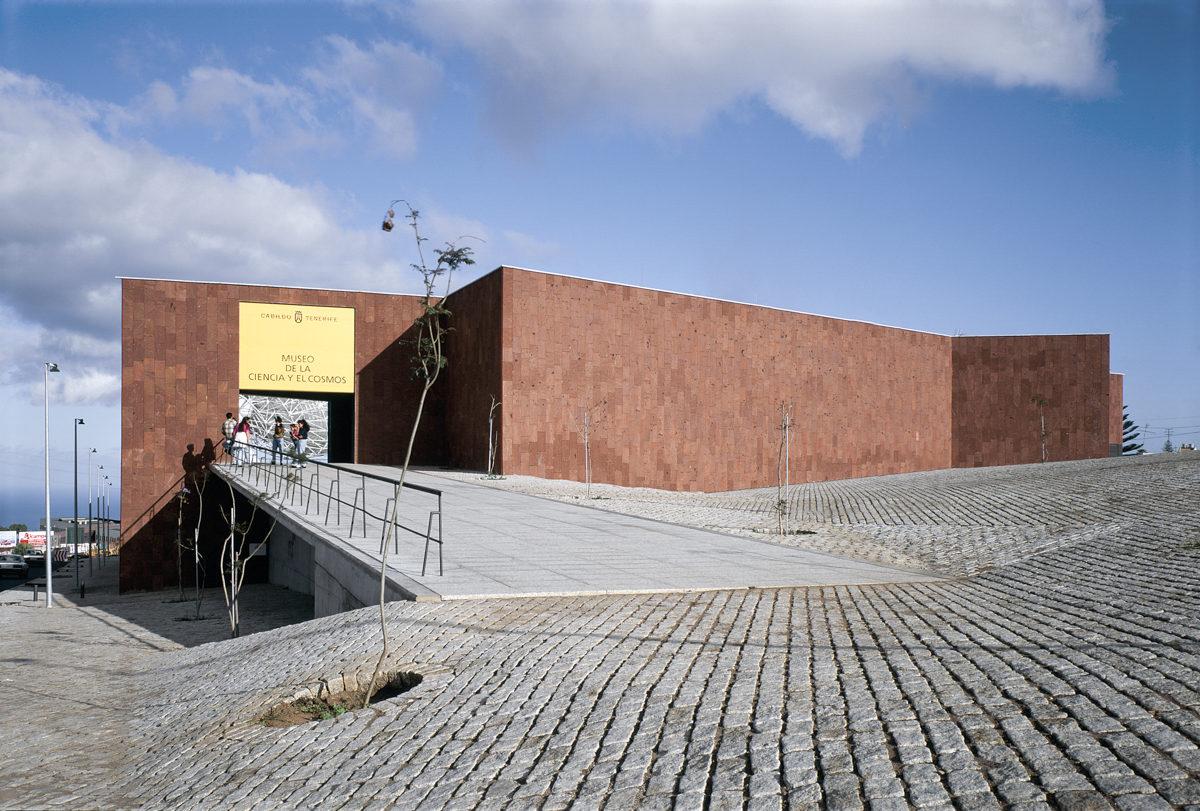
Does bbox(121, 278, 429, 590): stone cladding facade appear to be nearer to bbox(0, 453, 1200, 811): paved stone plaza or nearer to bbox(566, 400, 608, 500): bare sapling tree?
bbox(566, 400, 608, 500): bare sapling tree

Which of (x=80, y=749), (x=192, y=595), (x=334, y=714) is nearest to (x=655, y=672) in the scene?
(x=334, y=714)

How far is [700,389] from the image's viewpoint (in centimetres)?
2592

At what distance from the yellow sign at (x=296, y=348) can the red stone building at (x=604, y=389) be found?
31 cm

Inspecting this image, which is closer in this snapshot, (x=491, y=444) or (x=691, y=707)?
(x=691, y=707)

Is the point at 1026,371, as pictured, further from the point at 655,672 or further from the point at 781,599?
the point at 655,672

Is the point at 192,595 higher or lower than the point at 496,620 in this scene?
lower

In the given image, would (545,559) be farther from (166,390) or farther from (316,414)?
(316,414)

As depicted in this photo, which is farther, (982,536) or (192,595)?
(192,595)

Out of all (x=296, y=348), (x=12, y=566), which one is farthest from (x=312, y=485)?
(x=12, y=566)

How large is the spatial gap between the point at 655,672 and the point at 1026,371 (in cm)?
3313

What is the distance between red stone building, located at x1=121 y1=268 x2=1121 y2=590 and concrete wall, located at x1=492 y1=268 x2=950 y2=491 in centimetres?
6

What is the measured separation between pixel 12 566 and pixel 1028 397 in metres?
55.7

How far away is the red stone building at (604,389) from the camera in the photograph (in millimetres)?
22594

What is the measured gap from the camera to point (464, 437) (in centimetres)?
2480
